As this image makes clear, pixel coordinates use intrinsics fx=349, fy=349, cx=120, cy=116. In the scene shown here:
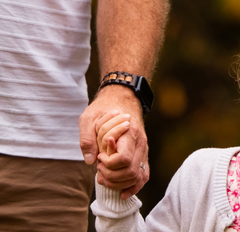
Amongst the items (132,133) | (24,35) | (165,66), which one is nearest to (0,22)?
(24,35)

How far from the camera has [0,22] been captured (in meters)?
0.87

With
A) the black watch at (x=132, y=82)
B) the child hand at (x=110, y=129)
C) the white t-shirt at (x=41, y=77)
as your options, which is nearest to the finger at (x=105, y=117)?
the child hand at (x=110, y=129)

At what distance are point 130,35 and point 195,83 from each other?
101cm

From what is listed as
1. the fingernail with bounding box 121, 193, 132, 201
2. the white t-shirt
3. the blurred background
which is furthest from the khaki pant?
the blurred background

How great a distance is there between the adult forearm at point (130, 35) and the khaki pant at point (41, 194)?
298 millimetres

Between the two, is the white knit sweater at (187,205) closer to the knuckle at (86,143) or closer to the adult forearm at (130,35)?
the knuckle at (86,143)

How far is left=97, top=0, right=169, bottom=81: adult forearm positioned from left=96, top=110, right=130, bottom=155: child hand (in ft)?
0.55

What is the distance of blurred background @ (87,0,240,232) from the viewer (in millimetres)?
1764

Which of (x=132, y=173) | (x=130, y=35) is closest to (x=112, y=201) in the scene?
(x=132, y=173)

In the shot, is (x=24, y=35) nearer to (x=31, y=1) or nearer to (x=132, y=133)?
(x=31, y=1)

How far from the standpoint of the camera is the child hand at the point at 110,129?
69 centimetres

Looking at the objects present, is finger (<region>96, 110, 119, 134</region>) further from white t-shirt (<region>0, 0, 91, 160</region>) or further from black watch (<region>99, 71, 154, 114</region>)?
white t-shirt (<region>0, 0, 91, 160</region>)

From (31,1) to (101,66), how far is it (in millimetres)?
246

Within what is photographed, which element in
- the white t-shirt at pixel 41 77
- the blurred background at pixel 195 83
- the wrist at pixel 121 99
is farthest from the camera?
the blurred background at pixel 195 83
